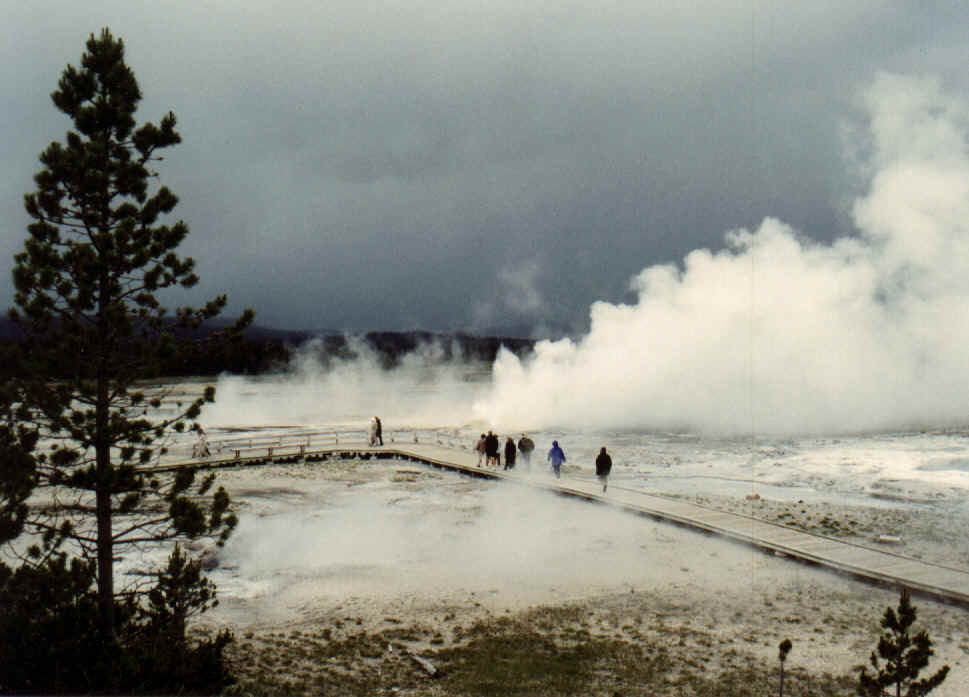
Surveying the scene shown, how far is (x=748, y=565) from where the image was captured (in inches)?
711

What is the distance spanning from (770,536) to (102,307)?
53.1 ft

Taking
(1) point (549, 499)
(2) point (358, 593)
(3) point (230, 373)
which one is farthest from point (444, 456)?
(3) point (230, 373)

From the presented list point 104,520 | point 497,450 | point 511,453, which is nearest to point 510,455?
point 511,453

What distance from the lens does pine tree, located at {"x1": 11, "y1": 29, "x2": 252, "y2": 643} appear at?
11891mm

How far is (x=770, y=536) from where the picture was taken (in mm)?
19812

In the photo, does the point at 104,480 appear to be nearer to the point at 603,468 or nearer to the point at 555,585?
the point at 555,585

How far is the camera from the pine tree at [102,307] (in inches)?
468

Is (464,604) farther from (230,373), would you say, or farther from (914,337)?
(230,373)

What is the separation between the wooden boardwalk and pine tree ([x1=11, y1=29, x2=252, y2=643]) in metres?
1.24

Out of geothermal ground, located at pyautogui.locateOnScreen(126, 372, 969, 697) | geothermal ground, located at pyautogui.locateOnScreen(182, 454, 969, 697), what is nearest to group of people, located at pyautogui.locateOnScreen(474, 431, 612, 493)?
geothermal ground, located at pyautogui.locateOnScreen(126, 372, 969, 697)

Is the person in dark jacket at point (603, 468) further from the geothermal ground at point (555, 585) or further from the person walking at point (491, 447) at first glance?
the person walking at point (491, 447)

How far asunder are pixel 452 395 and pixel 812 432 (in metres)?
45.4

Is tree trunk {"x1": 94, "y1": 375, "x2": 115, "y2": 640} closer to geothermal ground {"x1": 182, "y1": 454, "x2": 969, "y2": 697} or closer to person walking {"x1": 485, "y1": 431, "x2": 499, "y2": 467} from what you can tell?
geothermal ground {"x1": 182, "y1": 454, "x2": 969, "y2": 697}

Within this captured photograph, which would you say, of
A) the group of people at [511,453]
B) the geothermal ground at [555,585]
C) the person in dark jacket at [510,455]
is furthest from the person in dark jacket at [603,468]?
the person in dark jacket at [510,455]
